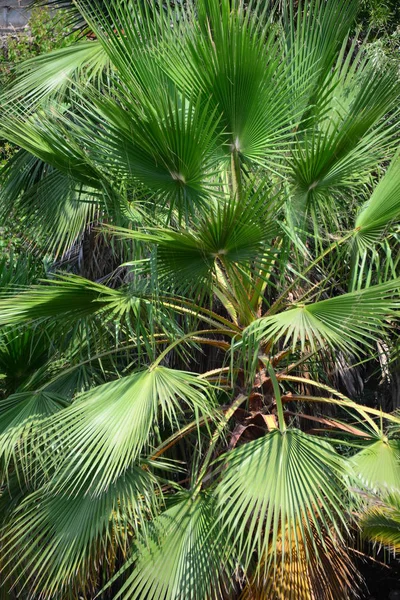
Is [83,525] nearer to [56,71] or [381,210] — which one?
[381,210]

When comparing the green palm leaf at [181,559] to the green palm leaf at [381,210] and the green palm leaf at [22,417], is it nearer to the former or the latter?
the green palm leaf at [22,417]

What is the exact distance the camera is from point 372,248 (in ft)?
14.9

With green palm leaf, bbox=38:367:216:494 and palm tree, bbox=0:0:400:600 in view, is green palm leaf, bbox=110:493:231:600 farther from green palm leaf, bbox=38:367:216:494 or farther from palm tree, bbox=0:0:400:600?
green palm leaf, bbox=38:367:216:494

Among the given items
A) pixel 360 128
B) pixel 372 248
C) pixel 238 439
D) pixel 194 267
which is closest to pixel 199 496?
pixel 238 439

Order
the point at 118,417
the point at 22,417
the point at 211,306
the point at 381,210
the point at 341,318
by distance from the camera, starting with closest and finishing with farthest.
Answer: the point at 341,318 < the point at 118,417 < the point at 211,306 < the point at 381,210 < the point at 22,417

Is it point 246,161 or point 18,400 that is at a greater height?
point 246,161

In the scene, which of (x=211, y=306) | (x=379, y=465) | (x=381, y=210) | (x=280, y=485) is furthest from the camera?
(x=381, y=210)

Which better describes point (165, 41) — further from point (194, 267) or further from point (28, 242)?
point (28, 242)

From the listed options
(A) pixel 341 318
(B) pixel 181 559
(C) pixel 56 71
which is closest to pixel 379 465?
(A) pixel 341 318

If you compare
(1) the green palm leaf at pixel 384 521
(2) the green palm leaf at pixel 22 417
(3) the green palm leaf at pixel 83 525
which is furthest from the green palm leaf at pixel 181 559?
(2) the green palm leaf at pixel 22 417

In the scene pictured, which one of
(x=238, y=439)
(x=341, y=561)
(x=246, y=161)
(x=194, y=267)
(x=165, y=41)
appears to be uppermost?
(x=165, y=41)

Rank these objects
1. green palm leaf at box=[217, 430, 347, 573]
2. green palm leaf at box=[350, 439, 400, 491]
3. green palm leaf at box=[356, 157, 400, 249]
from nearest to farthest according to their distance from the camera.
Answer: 1. green palm leaf at box=[217, 430, 347, 573]
2. green palm leaf at box=[350, 439, 400, 491]
3. green palm leaf at box=[356, 157, 400, 249]

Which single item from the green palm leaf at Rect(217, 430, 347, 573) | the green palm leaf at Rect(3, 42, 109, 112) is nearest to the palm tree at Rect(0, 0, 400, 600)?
the green palm leaf at Rect(217, 430, 347, 573)

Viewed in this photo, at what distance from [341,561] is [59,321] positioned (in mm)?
2075
